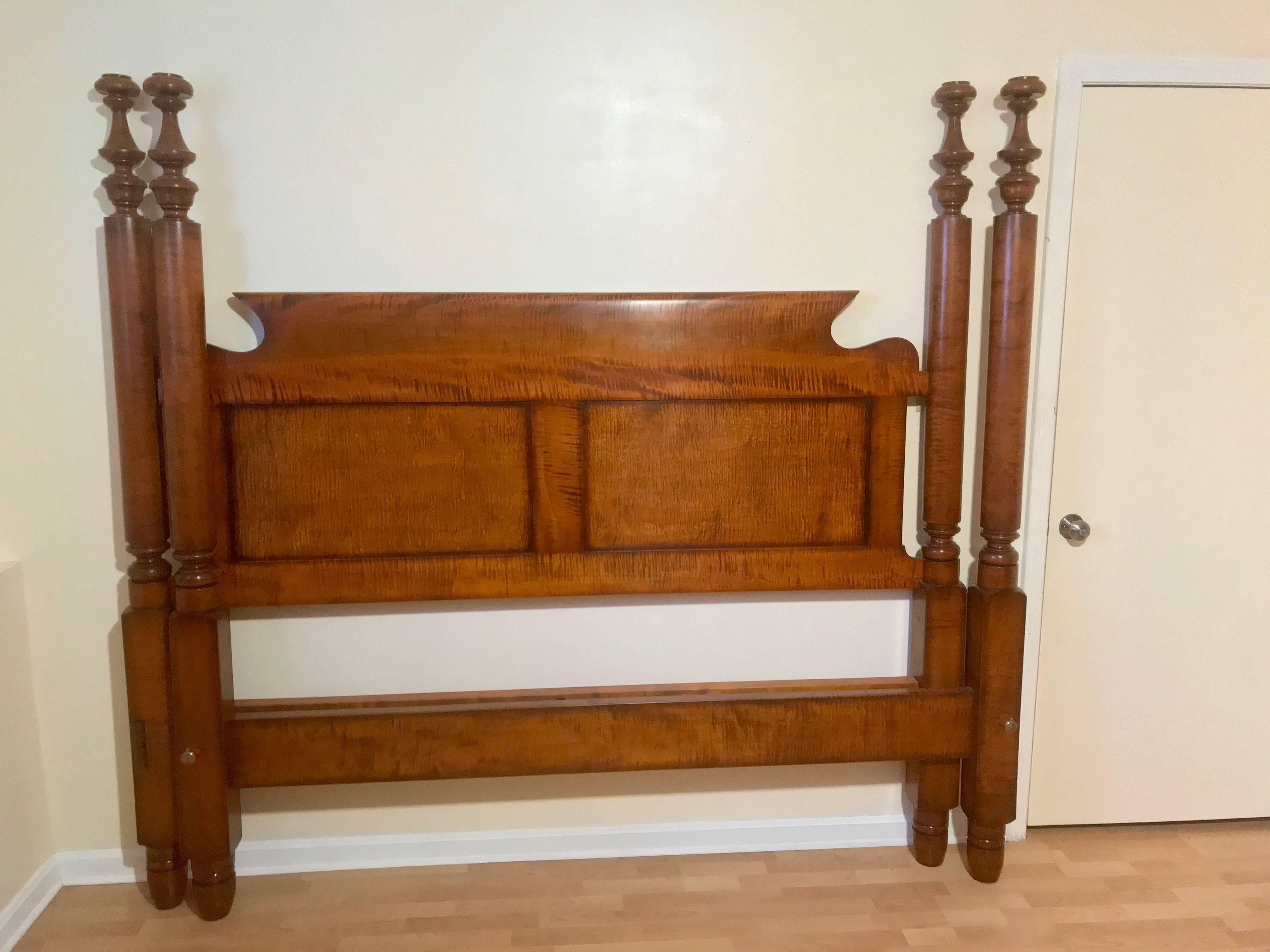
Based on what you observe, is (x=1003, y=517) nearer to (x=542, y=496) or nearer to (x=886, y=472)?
(x=886, y=472)

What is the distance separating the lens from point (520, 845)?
186cm

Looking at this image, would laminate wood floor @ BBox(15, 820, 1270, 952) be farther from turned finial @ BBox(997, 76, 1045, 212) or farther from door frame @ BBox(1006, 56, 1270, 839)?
turned finial @ BBox(997, 76, 1045, 212)

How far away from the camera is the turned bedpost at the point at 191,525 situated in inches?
58.5

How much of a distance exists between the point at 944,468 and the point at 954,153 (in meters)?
0.62

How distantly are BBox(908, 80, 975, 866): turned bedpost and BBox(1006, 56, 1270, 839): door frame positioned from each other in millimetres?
178

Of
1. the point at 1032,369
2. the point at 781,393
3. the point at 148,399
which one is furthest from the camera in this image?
the point at 1032,369

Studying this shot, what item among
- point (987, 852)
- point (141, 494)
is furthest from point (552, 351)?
point (987, 852)

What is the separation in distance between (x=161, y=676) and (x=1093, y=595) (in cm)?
198

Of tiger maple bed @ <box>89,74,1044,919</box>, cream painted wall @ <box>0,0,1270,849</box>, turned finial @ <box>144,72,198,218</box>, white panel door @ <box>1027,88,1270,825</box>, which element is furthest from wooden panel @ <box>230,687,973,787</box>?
turned finial @ <box>144,72,198,218</box>

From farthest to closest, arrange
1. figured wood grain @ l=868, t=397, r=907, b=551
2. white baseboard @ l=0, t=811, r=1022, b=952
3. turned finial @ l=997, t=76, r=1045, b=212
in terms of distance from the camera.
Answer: white baseboard @ l=0, t=811, r=1022, b=952
figured wood grain @ l=868, t=397, r=907, b=551
turned finial @ l=997, t=76, r=1045, b=212

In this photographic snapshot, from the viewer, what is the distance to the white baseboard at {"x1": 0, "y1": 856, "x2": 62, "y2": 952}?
1.60 metres

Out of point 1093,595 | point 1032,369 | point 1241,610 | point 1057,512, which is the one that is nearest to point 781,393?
point 1032,369

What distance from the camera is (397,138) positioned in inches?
63.7

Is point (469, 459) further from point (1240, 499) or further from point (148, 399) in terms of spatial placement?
point (1240, 499)
